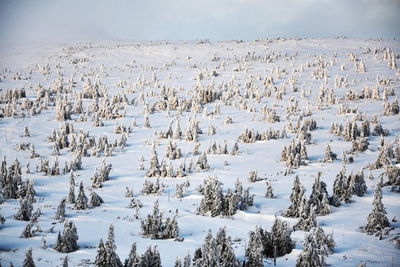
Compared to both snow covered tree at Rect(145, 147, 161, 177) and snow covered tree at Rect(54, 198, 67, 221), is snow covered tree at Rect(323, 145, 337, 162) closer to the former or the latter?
snow covered tree at Rect(145, 147, 161, 177)

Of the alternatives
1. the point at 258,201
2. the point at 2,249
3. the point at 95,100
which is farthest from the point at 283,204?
the point at 95,100

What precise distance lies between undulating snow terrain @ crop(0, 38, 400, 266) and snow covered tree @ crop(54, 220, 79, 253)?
289 millimetres

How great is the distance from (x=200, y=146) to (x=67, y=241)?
19.6 metres

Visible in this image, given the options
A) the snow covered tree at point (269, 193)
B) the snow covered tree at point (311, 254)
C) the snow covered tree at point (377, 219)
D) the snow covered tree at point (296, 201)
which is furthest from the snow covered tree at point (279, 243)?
the snow covered tree at point (269, 193)

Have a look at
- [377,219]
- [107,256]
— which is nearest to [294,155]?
[377,219]

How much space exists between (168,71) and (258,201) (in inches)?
1835

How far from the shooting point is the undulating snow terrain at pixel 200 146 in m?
18.7

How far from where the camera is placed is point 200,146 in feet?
114

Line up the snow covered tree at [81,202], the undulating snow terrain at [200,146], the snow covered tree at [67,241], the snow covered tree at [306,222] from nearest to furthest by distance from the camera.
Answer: the snow covered tree at [67,241] < the undulating snow terrain at [200,146] < the snow covered tree at [306,222] < the snow covered tree at [81,202]

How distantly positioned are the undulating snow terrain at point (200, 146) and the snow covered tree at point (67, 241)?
29 cm

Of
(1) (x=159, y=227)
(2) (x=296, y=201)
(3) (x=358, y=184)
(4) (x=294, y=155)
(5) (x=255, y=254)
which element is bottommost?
(1) (x=159, y=227)

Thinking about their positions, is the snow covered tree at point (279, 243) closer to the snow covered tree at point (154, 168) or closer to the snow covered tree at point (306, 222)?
the snow covered tree at point (306, 222)

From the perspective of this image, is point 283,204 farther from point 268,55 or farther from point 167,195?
point 268,55

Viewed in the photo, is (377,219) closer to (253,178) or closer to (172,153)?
(253,178)
